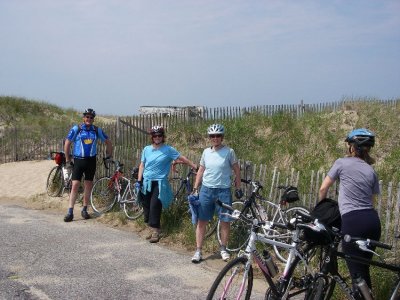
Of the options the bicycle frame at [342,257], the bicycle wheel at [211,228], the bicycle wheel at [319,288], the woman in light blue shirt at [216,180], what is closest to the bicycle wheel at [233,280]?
the bicycle wheel at [319,288]

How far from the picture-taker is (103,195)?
32.9ft

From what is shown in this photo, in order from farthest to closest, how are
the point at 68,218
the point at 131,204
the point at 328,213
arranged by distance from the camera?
the point at 131,204 → the point at 68,218 → the point at 328,213

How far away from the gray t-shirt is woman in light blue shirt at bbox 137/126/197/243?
363cm

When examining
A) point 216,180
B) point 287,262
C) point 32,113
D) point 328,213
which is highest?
point 32,113

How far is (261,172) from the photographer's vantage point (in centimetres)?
770

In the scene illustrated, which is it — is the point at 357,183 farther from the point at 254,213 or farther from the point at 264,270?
the point at 254,213

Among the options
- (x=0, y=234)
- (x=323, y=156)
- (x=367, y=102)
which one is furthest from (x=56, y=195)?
(x=367, y=102)

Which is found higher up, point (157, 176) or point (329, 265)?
point (157, 176)

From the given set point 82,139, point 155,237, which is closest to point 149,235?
point 155,237

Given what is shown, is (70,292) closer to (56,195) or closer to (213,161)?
(213,161)

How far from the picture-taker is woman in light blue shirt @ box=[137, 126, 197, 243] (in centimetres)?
780

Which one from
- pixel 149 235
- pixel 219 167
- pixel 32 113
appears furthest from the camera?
pixel 32 113

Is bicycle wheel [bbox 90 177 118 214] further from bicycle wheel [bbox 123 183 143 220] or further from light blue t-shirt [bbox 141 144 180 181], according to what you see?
light blue t-shirt [bbox 141 144 180 181]

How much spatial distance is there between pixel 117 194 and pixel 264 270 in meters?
5.79
